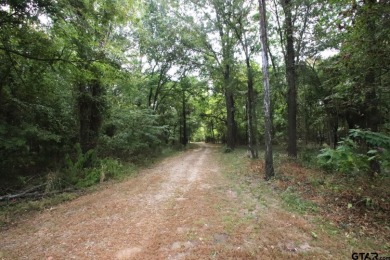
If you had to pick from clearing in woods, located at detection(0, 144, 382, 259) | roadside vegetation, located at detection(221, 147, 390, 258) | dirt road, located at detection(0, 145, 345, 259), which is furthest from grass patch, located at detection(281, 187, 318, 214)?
dirt road, located at detection(0, 145, 345, 259)

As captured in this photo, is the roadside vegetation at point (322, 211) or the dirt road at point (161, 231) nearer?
the dirt road at point (161, 231)

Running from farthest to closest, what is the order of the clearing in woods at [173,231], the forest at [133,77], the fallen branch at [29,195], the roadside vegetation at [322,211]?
the fallen branch at [29,195]
the forest at [133,77]
the roadside vegetation at [322,211]
the clearing in woods at [173,231]

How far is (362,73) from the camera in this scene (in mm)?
5344

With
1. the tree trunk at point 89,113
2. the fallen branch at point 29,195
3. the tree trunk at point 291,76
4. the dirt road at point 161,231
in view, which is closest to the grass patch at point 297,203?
the dirt road at point 161,231

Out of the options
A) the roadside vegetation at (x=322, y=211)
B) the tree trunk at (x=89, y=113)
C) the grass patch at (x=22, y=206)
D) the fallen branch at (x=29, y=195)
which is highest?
the tree trunk at (x=89, y=113)

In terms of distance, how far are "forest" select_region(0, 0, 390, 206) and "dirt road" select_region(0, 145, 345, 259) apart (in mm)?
1942

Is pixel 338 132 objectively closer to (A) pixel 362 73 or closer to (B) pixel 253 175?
(B) pixel 253 175

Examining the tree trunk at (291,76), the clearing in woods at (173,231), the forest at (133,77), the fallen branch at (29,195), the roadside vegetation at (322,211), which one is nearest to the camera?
the clearing in woods at (173,231)

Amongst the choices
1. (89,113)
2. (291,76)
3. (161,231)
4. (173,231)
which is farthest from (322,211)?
(89,113)

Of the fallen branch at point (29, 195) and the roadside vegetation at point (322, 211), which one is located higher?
the fallen branch at point (29, 195)

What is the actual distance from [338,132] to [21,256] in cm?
2133

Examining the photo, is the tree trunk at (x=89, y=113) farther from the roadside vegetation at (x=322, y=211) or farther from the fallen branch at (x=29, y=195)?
the roadside vegetation at (x=322, y=211)

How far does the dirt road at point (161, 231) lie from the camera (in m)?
3.75

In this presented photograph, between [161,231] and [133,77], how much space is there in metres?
9.35
